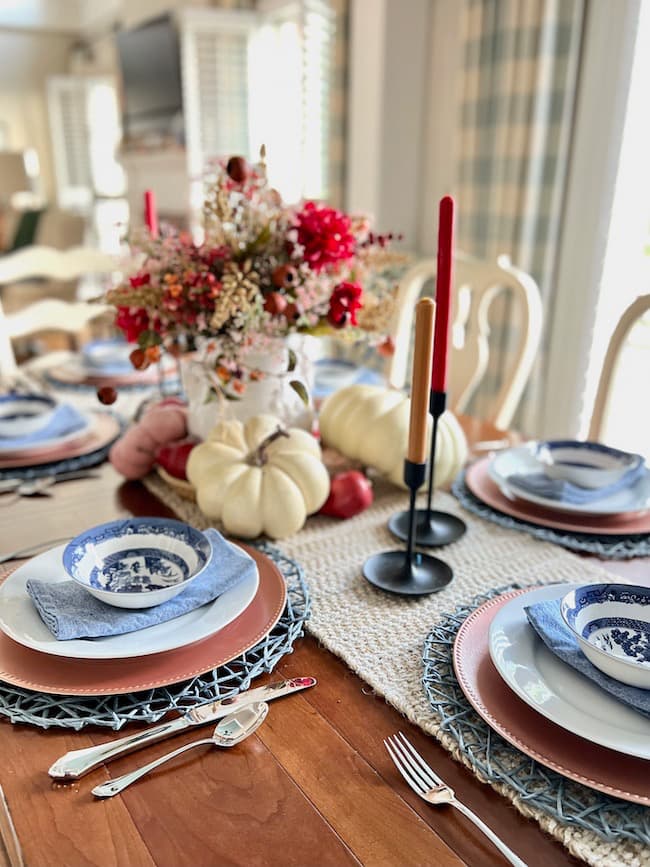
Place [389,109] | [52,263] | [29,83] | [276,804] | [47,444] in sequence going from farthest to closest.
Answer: [29,83] → [389,109] → [52,263] → [47,444] → [276,804]

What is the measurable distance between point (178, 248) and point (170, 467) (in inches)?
12.4

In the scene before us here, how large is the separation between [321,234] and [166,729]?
2.14 feet

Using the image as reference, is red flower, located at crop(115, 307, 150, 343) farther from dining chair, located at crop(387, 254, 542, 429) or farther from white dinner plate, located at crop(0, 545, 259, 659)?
dining chair, located at crop(387, 254, 542, 429)

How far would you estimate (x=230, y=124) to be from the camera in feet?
14.8

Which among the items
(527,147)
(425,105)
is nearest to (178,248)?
(527,147)

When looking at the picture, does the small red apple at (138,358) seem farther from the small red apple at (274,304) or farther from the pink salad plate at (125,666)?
the pink salad plate at (125,666)

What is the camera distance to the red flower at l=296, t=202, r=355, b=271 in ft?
3.19

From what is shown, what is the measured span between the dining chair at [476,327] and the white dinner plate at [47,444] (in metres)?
0.62

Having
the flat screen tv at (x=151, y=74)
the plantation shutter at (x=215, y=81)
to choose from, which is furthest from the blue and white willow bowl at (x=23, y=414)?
the flat screen tv at (x=151, y=74)

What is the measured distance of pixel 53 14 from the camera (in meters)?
7.09

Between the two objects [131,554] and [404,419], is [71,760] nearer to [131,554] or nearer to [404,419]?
[131,554]

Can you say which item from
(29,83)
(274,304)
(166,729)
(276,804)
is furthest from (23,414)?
(29,83)

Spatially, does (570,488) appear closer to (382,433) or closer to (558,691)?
(382,433)

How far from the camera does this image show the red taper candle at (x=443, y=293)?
783 millimetres
